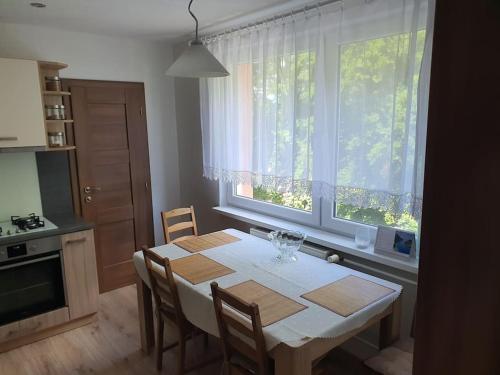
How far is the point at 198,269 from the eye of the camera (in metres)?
2.24

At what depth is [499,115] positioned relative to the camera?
64cm

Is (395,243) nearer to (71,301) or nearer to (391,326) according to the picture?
(391,326)

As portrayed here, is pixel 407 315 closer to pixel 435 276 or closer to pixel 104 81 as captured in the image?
pixel 435 276

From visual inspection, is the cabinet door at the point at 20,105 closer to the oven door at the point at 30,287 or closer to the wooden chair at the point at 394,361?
the oven door at the point at 30,287

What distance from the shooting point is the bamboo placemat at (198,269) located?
83.5 inches

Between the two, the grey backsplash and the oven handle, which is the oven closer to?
the oven handle

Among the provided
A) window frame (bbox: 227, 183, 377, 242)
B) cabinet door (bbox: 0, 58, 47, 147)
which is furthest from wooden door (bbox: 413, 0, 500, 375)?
cabinet door (bbox: 0, 58, 47, 147)

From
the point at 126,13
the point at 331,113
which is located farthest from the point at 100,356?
the point at 126,13

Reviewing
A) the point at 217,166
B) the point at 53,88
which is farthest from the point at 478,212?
the point at 53,88

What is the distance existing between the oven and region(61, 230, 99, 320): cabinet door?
49mm

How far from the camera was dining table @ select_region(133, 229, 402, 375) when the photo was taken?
1.56m

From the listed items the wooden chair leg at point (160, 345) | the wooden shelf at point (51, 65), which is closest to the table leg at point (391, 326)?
the wooden chair leg at point (160, 345)

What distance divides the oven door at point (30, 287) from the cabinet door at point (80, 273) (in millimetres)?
58

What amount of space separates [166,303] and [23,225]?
130 centimetres
